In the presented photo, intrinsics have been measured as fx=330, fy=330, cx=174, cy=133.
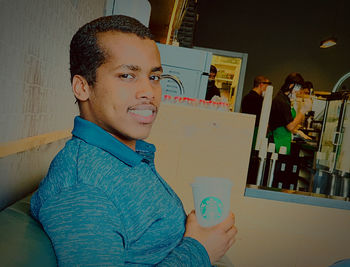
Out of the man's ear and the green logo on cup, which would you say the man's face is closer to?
the man's ear

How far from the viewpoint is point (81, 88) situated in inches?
36.0

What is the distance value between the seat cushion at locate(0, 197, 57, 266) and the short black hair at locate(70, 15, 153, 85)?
1.28ft

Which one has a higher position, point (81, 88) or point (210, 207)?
point (81, 88)

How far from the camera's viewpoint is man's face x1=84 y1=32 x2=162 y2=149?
0.87m

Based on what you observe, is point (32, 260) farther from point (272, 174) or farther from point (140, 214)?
point (272, 174)

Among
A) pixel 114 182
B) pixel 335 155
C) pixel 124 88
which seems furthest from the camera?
pixel 335 155

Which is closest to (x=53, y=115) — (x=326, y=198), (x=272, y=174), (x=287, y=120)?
(x=326, y=198)

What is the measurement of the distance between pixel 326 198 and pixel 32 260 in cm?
195

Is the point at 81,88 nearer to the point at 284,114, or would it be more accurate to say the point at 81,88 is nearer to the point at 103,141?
the point at 103,141

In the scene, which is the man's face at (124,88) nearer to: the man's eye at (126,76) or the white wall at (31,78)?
the man's eye at (126,76)

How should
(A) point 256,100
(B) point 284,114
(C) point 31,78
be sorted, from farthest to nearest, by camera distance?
(A) point 256,100, (B) point 284,114, (C) point 31,78

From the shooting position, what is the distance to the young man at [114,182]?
0.67 m

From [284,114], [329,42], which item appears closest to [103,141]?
[284,114]

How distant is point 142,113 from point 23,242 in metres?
0.42
